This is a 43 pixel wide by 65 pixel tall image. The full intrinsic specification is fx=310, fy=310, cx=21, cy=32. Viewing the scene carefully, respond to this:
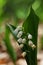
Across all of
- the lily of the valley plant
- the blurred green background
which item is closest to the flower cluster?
the lily of the valley plant

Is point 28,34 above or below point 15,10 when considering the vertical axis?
below

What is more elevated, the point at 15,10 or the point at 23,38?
the point at 15,10

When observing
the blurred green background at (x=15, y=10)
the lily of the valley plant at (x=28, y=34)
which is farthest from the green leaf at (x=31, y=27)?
the blurred green background at (x=15, y=10)

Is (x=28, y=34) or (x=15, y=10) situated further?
(x=15, y=10)

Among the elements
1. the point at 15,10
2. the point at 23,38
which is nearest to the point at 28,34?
the point at 23,38

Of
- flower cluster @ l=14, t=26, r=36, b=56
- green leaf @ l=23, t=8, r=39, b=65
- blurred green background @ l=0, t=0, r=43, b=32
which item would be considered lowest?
flower cluster @ l=14, t=26, r=36, b=56

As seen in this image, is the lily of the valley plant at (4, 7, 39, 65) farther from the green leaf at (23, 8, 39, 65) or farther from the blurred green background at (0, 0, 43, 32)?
the blurred green background at (0, 0, 43, 32)

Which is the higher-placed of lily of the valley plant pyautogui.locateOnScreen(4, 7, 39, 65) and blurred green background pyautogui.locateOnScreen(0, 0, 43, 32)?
blurred green background pyautogui.locateOnScreen(0, 0, 43, 32)

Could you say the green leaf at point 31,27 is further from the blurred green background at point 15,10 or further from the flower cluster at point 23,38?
the blurred green background at point 15,10

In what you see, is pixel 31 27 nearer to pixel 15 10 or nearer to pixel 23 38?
pixel 23 38

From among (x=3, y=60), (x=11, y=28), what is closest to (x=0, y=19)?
(x=3, y=60)

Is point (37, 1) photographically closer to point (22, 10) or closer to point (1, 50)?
point (22, 10)
